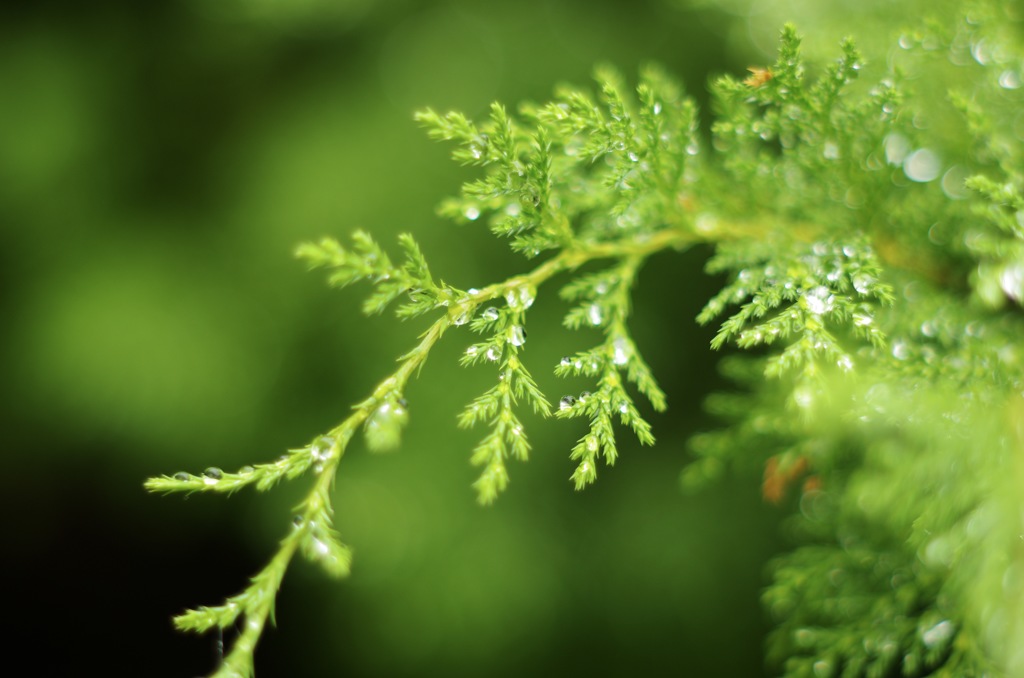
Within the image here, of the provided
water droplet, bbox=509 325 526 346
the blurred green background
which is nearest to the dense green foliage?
water droplet, bbox=509 325 526 346

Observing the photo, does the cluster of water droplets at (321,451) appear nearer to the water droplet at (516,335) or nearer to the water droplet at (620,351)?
the water droplet at (516,335)

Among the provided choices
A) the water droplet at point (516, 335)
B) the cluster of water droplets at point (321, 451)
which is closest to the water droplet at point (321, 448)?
the cluster of water droplets at point (321, 451)

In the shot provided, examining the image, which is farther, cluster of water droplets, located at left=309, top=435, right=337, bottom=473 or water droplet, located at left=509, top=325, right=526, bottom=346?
water droplet, located at left=509, top=325, right=526, bottom=346

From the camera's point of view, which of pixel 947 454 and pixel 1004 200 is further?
pixel 947 454

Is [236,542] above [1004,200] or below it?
below

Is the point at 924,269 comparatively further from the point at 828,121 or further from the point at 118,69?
the point at 118,69

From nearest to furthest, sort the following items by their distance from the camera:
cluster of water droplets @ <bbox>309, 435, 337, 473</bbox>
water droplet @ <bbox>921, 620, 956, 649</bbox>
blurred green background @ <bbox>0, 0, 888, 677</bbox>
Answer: cluster of water droplets @ <bbox>309, 435, 337, 473</bbox> → water droplet @ <bbox>921, 620, 956, 649</bbox> → blurred green background @ <bbox>0, 0, 888, 677</bbox>

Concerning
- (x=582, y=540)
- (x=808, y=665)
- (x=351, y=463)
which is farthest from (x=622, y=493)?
(x=808, y=665)

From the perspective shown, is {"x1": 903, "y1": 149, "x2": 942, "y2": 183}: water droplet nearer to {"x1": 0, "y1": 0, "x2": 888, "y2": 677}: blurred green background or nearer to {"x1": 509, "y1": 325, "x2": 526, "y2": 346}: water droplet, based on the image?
{"x1": 509, "y1": 325, "x2": 526, "y2": 346}: water droplet
